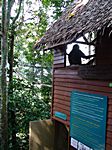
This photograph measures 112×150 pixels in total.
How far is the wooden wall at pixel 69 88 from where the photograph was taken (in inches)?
199

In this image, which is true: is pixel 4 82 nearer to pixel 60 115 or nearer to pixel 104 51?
pixel 60 115

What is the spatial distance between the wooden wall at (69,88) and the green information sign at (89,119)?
0.11m

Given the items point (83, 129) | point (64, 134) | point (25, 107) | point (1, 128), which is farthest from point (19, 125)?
point (83, 129)

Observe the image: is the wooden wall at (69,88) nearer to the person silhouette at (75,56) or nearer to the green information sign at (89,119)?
the green information sign at (89,119)

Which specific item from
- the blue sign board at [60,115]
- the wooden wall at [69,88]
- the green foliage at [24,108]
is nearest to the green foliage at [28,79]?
the green foliage at [24,108]

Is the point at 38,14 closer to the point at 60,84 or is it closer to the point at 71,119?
the point at 60,84

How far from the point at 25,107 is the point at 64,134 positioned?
2546 mm

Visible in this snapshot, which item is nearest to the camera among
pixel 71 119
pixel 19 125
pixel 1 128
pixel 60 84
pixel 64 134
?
pixel 71 119

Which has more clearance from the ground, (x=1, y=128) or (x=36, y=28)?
(x=36, y=28)

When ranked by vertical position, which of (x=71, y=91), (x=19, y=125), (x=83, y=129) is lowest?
(x=19, y=125)

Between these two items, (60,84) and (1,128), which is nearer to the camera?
(60,84)

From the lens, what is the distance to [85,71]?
5.68 metres

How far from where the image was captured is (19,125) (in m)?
9.78

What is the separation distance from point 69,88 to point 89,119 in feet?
3.98
